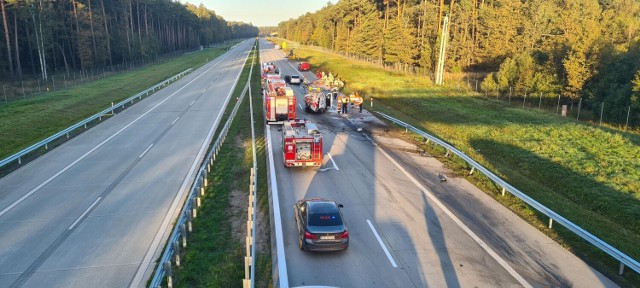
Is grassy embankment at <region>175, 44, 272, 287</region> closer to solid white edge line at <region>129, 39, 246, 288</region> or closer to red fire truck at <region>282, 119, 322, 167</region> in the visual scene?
solid white edge line at <region>129, 39, 246, 288</region>

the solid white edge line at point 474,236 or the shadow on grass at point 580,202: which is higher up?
the shadow on grass at point 580,202

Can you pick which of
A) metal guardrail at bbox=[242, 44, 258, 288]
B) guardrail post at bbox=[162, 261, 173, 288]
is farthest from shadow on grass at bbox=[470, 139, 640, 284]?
guardrail post at bbox=[162, 261, 173, 288]

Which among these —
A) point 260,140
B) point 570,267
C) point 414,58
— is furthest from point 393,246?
point 414,58

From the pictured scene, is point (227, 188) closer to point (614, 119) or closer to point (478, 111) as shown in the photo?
point (478, 111)

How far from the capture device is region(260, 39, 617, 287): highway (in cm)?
1260

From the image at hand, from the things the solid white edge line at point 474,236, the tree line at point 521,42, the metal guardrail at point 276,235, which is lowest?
the solid white edge line at point 474,236

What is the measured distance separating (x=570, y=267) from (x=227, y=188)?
13.5m

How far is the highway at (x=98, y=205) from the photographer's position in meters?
13.1

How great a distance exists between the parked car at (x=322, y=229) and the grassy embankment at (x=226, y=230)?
1305mm

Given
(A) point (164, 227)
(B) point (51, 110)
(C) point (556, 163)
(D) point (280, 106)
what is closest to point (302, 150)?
(A) point (164, 227)

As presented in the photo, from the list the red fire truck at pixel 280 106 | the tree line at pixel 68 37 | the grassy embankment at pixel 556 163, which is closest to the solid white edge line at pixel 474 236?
the grassy embankment at pixel 556 163

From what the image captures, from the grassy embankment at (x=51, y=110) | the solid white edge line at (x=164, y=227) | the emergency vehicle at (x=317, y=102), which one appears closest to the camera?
the solid white edge line at (x=164, y=227)

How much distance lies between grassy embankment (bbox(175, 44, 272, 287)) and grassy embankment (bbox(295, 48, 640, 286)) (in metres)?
9.75

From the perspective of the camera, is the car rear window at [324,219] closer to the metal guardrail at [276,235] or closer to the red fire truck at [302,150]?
the metal guardrail at [276,235]
